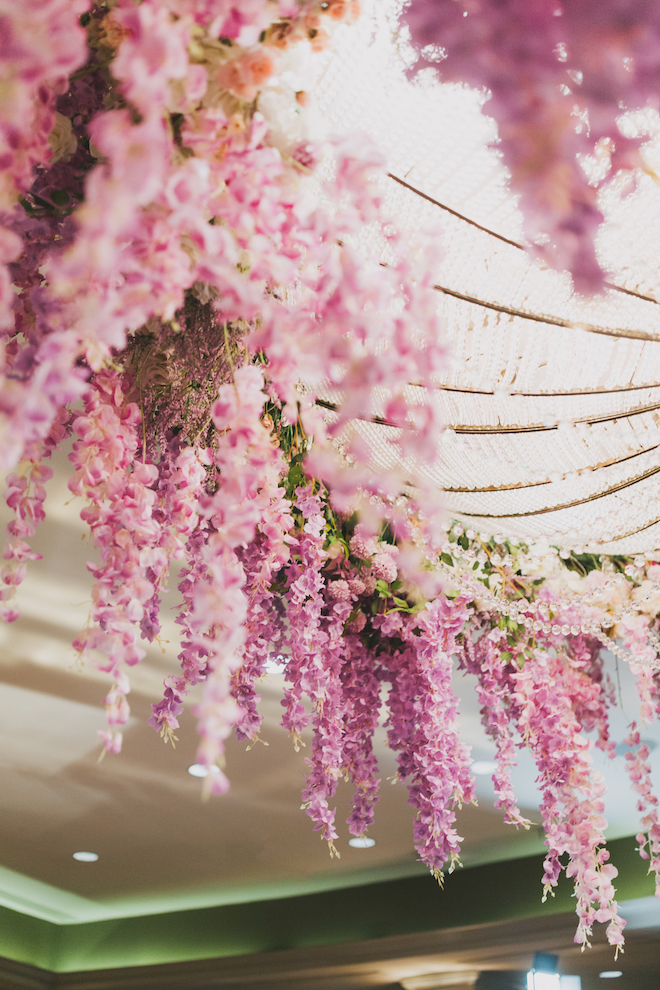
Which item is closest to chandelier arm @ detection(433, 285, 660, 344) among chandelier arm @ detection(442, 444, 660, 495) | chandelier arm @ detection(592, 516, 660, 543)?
chandelier arm @ detection(442, 444, 660, 495)

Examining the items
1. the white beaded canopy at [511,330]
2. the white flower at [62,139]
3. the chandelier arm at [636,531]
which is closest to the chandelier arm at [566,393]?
the white beaded canopy at [511,330]

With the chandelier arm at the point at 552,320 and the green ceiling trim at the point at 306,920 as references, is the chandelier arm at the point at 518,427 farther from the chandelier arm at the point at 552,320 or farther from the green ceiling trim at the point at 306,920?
the green ceiling trim at the point at 306,920

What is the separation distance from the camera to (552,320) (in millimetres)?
1151

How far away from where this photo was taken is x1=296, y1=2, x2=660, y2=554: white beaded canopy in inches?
36.9

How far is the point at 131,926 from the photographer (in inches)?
263

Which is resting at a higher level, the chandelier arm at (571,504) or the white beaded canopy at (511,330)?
the white beaded canopy at (511,330)

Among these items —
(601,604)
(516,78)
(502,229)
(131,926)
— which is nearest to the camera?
(516,78)

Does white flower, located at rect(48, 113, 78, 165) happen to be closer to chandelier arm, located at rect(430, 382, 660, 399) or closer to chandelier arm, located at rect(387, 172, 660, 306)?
chandelier arm, located at rect(387, 172, 660, 306)

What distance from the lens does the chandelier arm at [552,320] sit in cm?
114

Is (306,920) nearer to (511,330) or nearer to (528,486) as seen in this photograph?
(528,486)

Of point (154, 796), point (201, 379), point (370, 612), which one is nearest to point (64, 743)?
point (154, 796)

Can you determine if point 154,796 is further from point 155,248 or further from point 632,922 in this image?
point 155,248

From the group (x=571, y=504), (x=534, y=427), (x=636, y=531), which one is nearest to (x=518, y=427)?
(x=534, y=427)

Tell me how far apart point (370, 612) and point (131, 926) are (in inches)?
225
